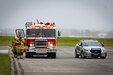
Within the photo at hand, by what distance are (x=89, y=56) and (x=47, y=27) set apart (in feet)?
13.8

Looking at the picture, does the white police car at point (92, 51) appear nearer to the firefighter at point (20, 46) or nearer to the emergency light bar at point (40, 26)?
the emergency light bar at point (40, 26)

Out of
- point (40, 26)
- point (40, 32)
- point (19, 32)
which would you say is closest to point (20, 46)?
point (19, 32)

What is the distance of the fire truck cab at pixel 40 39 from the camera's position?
4959 centimetres

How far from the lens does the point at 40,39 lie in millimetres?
49875

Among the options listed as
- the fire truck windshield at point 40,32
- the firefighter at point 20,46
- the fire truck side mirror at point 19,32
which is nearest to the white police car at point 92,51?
the fire truck windshield at point 40,32

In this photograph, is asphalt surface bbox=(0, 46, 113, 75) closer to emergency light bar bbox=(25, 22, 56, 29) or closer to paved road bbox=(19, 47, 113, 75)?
paved road bbox=(19, 47, 113, 75)

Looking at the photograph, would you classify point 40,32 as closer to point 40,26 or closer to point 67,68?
point 40,26

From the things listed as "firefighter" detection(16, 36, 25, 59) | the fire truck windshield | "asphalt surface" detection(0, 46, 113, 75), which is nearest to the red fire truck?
the fire truck windshield

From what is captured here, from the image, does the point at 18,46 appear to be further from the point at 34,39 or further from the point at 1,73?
the point at 1,73

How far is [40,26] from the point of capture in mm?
50469

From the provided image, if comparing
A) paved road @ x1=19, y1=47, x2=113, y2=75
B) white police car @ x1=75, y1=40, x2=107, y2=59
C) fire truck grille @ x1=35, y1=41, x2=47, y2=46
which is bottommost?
paved road @ x1=19, y1=47, x2=113, y2=75

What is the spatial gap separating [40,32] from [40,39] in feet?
2.07

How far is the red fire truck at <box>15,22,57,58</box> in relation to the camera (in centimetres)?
4959

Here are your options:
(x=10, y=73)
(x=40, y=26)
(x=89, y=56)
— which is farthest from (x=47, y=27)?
(x=10, y=73)
